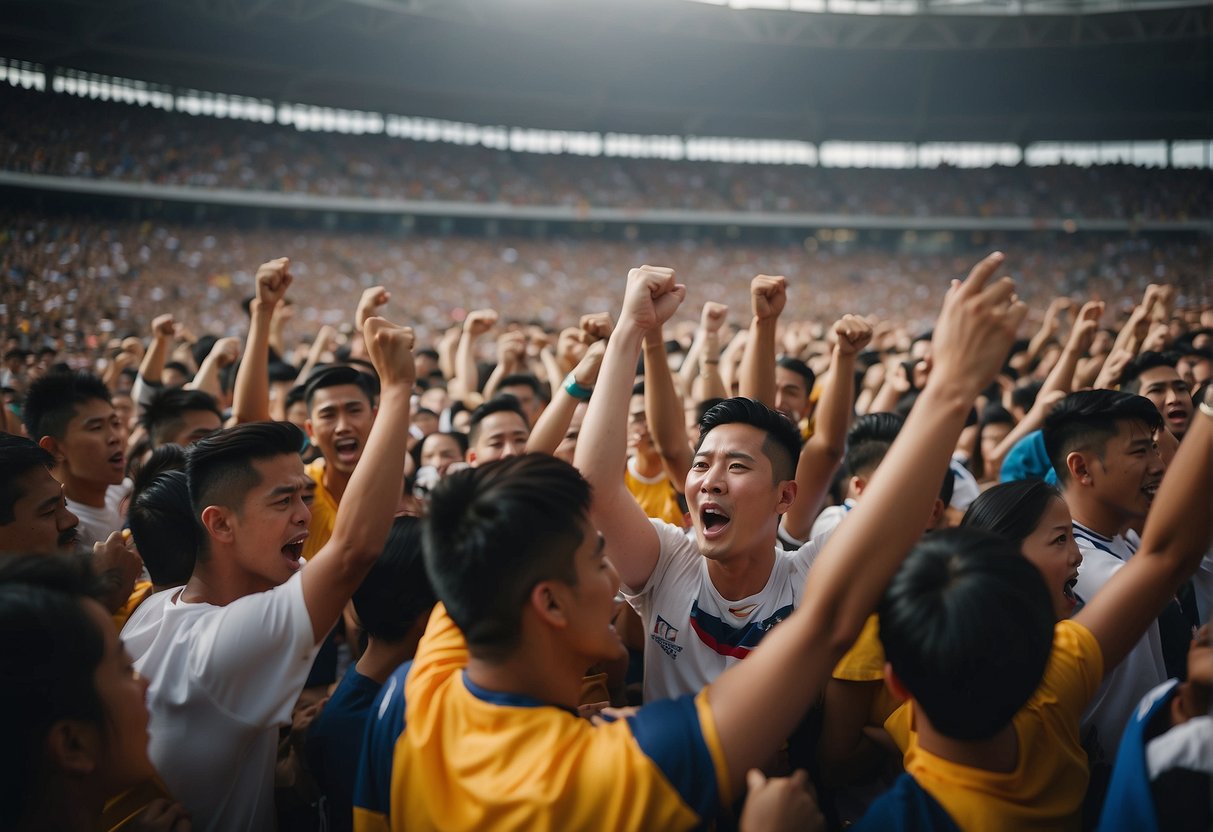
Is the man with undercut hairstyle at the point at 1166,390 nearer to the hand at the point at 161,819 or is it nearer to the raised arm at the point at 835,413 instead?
the raised arm at the point at 835,413

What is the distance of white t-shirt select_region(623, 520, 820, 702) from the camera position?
89.0 inches

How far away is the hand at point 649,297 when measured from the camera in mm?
2092

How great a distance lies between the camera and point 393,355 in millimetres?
2002

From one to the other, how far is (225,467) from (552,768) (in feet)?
4.87

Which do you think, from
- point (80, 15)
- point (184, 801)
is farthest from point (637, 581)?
point (80, 15)

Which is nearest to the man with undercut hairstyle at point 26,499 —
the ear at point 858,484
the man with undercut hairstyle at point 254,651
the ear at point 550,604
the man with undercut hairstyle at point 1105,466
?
the man with undercut hairstyle at point 254,651

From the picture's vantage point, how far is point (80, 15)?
20.4 meters

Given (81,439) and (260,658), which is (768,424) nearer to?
(260,658)

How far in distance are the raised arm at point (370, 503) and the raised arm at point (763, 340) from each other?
1443mm

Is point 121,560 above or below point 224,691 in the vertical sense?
above

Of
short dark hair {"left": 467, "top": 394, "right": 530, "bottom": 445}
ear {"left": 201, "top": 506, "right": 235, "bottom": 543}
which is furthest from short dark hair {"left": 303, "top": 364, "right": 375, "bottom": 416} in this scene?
ear {"left": 201, "top": 506, "right": 235, "bottom": 543}

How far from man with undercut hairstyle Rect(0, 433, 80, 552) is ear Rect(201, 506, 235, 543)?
0.56 metres

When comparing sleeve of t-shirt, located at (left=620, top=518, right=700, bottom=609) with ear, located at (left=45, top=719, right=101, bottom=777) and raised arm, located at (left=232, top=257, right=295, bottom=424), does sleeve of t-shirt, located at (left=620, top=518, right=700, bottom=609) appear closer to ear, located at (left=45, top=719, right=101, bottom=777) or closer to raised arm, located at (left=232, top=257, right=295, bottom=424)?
ear, located at (left=45, top=719, right=101, bottom=777)

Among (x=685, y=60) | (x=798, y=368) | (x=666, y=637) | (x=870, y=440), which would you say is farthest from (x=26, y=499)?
(x=685, y=60)
